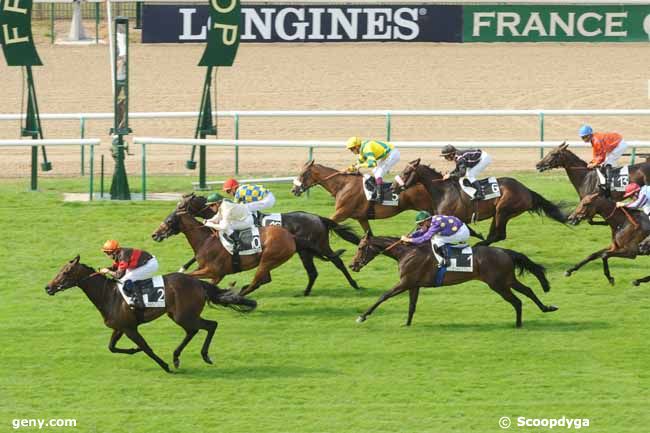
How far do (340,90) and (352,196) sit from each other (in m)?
10.5

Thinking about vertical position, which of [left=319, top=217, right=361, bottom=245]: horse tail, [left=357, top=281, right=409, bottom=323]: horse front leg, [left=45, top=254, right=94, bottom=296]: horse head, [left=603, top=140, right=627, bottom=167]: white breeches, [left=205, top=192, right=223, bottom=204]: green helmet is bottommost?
[left=357, top=281, right=409, bottom=323]: horse front leg

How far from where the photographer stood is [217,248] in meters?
13.9

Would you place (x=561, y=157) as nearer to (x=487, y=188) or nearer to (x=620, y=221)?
(x=487, y=188)

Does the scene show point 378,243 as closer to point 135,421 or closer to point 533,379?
point 533,379

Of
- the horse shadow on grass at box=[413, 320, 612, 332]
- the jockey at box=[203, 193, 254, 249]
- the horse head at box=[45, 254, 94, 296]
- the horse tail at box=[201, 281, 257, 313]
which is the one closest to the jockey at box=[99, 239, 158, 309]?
the horse head at box=[45, 254, 94, 296]

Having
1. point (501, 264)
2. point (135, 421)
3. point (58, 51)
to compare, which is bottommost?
point (135, 421)

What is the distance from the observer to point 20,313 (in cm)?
1394

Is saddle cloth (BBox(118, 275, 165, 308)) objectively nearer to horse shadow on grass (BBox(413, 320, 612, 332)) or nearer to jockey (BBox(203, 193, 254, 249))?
jockey (BBox(203, 193, 254, 249))

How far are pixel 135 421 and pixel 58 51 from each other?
1987 centimetres

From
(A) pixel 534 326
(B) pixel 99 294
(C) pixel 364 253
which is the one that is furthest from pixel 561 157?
(B) pixel 99 294

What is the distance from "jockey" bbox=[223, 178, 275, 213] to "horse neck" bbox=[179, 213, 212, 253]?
2.22 ft

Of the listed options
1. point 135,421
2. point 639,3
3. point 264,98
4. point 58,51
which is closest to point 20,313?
point 135,421

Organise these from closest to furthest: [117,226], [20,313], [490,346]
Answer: [490,346] < [20,313] < [117,226]

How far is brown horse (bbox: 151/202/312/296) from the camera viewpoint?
13.9 metres
